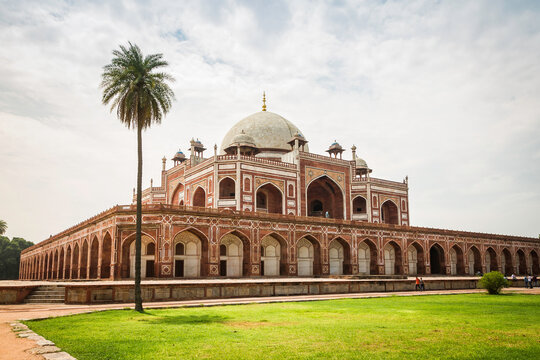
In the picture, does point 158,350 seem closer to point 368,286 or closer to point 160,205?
point 368,286

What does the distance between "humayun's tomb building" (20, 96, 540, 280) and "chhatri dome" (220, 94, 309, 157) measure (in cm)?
12

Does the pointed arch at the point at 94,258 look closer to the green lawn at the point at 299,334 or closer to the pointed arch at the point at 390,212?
the green lawn at the point at 299,334

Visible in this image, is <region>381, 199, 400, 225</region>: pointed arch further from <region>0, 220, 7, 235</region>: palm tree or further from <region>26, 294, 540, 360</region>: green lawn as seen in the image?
<region>0, 220, 7, 235</region>: palm tree

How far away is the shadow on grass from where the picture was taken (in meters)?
10.3

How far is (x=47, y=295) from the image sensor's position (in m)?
16.4

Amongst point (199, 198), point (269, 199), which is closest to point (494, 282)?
point (269, 199)

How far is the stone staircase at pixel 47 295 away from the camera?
1605 centimetres

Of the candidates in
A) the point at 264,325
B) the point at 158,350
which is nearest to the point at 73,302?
the point at 264,325

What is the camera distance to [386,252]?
36.9 m

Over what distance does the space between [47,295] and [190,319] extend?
828 centimetres

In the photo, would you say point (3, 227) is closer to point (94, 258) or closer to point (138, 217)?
point (94, 258)

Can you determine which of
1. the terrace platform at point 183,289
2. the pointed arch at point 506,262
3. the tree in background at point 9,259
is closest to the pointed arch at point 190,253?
the terrace platform at point 183,289

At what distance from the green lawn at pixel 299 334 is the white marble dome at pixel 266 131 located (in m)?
31.2

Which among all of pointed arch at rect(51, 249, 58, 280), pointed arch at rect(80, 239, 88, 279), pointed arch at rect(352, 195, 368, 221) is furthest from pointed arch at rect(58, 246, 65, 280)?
pointed arch at rect(352, 195, 368, 221)
